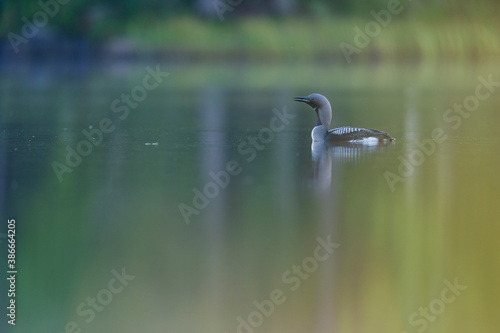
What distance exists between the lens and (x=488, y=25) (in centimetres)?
2738

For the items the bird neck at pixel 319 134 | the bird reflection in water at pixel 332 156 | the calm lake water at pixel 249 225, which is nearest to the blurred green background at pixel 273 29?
the calm lake water at pixel 249 225

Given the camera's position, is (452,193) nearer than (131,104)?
Yes

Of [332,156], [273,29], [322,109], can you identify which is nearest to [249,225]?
[332,156]

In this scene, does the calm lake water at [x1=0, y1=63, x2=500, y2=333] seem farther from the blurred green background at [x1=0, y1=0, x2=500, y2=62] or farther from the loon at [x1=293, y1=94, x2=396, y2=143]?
the blurred green background at [x1=0, y1=0, x2=500, y2=62]

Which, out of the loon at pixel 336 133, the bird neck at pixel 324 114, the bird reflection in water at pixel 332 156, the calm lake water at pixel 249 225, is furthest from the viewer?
the bird neck at pixel 324 114

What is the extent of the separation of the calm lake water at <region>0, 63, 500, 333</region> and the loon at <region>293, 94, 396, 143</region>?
141 mm

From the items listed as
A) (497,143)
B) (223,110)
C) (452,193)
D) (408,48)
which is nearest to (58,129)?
(223,110)

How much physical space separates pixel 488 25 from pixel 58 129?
19.0 metres

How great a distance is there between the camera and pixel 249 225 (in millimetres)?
5695

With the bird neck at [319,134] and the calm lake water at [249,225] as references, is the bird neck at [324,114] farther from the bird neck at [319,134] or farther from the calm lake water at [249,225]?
the calm lake water at [249,225]

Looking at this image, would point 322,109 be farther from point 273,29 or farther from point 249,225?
point 273,29

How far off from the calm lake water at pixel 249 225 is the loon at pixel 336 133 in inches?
5.5

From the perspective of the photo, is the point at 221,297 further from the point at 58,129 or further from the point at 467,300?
the point at 58,129

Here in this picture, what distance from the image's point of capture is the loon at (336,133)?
9.22 meters
